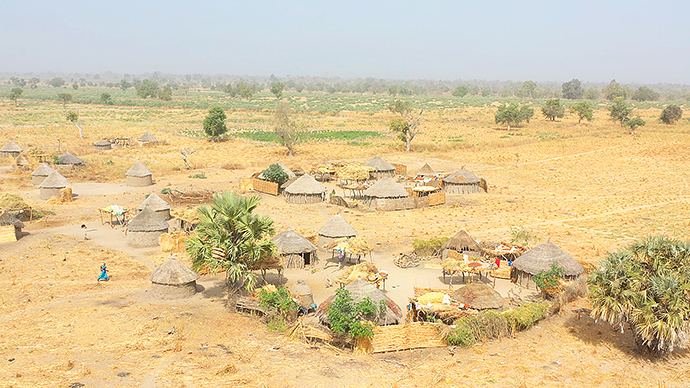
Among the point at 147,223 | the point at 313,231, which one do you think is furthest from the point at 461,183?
the point at 147,223

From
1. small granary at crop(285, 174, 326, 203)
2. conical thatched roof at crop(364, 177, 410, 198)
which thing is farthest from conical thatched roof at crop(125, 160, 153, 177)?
conical thatched roof at crop(364, 177, 410, 198)

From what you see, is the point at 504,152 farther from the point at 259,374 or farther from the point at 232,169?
the point at 259,374

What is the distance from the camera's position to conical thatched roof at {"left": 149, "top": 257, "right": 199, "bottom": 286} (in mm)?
22219

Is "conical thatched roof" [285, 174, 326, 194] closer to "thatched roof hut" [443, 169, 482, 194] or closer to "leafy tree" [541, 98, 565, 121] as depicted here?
"thatched roof hut" [443, 169, 482, 194]

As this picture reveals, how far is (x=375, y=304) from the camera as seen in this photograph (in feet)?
63.6

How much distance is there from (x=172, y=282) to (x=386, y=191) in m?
20.8

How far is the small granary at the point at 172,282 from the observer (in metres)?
22.2

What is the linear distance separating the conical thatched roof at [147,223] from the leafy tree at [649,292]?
2270 cm

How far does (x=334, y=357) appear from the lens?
57.7 ft

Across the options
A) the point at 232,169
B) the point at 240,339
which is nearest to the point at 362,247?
the point at 240,339

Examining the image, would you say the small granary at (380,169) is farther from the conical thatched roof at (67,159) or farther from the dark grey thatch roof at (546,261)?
the conical thatched roof at (67,159)

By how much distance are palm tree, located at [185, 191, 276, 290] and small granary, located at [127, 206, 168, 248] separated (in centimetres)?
1001

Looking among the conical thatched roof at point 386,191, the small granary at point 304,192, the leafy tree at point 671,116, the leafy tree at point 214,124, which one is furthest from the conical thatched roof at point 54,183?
the leafy tree at point 671,116

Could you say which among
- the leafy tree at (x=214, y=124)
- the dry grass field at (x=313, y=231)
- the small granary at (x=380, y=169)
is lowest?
the dry grass field at (x=313, y=231)
